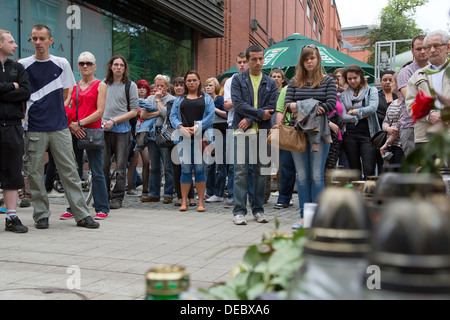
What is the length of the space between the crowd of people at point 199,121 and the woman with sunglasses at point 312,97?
0.01 meters

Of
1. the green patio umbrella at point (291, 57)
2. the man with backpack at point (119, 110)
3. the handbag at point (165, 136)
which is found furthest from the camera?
the green patio umbrella at point (291, 57)

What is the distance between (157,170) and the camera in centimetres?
853

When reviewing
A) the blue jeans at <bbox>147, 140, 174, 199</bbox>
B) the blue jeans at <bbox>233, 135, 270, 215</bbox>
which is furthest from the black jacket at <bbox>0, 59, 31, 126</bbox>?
the blue jeans at <bbox>147, 140, 174, 199</bbox>

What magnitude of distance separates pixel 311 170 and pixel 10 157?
3.40 m

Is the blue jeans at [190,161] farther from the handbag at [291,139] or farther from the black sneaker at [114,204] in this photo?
the handbag at [291,139]

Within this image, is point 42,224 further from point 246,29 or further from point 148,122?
point 246,29

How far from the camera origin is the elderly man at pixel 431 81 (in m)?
4.43

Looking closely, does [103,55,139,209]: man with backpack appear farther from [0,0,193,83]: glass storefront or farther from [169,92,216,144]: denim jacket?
[0,0,193,83]: glass storefront

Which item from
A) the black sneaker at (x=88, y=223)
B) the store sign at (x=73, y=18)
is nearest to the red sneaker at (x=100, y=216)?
the black sneaker at (x=88, y=223)

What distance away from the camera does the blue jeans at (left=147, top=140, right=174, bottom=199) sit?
27.8 ft

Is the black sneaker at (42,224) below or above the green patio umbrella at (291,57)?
below

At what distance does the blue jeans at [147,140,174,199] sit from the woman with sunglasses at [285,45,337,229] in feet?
10.6
